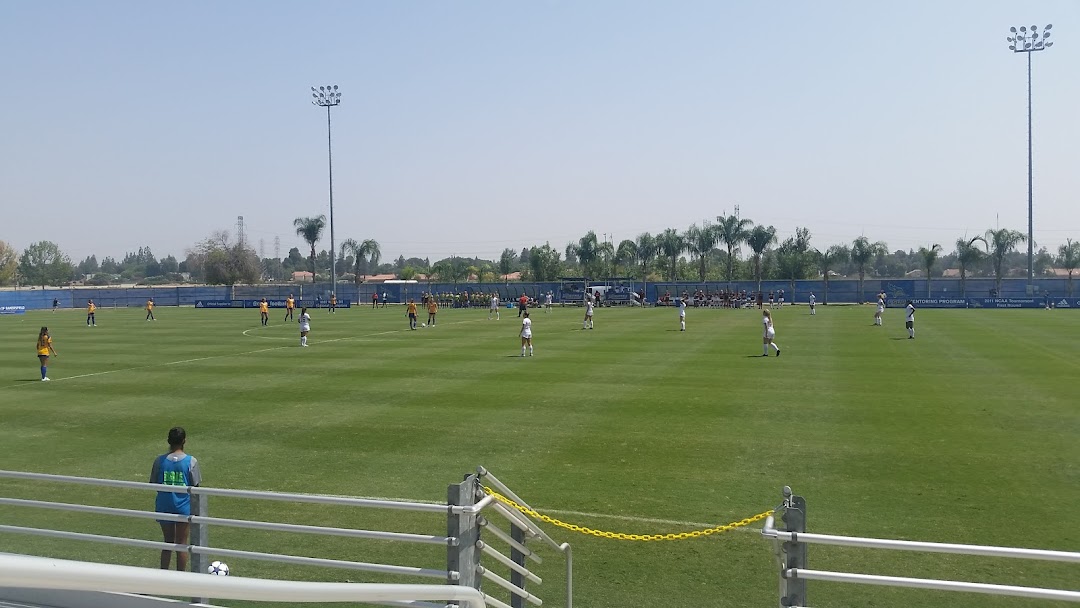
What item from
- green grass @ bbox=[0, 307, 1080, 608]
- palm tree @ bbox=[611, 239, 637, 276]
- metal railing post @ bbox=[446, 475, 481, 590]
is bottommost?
green grass @ bbox=[0, 307, 1080, 608]

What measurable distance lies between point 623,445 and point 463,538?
10.6m

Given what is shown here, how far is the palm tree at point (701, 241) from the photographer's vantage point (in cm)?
9794

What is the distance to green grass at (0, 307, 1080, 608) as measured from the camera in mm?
9594

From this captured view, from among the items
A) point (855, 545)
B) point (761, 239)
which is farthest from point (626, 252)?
point (855, 545)

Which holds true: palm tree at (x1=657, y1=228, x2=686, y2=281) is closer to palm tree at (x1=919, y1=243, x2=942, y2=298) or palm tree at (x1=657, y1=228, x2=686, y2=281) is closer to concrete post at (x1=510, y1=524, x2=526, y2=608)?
palm tree at (x1=919, y1=243, x2=942, y2=298)

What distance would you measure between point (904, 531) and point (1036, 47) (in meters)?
79.0

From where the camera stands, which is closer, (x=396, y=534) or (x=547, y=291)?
(x=396, y=534)

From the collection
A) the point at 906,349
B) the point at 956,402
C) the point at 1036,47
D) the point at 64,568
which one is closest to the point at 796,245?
the point at 1036,47

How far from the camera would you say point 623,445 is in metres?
15.2

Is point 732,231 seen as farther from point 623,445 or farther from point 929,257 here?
point 623,445

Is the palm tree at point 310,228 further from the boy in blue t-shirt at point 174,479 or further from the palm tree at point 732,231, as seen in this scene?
the boy in blue t-shirt at point 174,479

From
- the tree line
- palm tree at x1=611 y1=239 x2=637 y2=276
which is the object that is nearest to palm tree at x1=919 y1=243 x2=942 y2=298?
the tree line

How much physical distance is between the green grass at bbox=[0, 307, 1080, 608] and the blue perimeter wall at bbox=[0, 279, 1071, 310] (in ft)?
198

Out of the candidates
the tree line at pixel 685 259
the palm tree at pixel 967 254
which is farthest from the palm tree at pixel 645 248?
the palm tree at pixel 967 254
